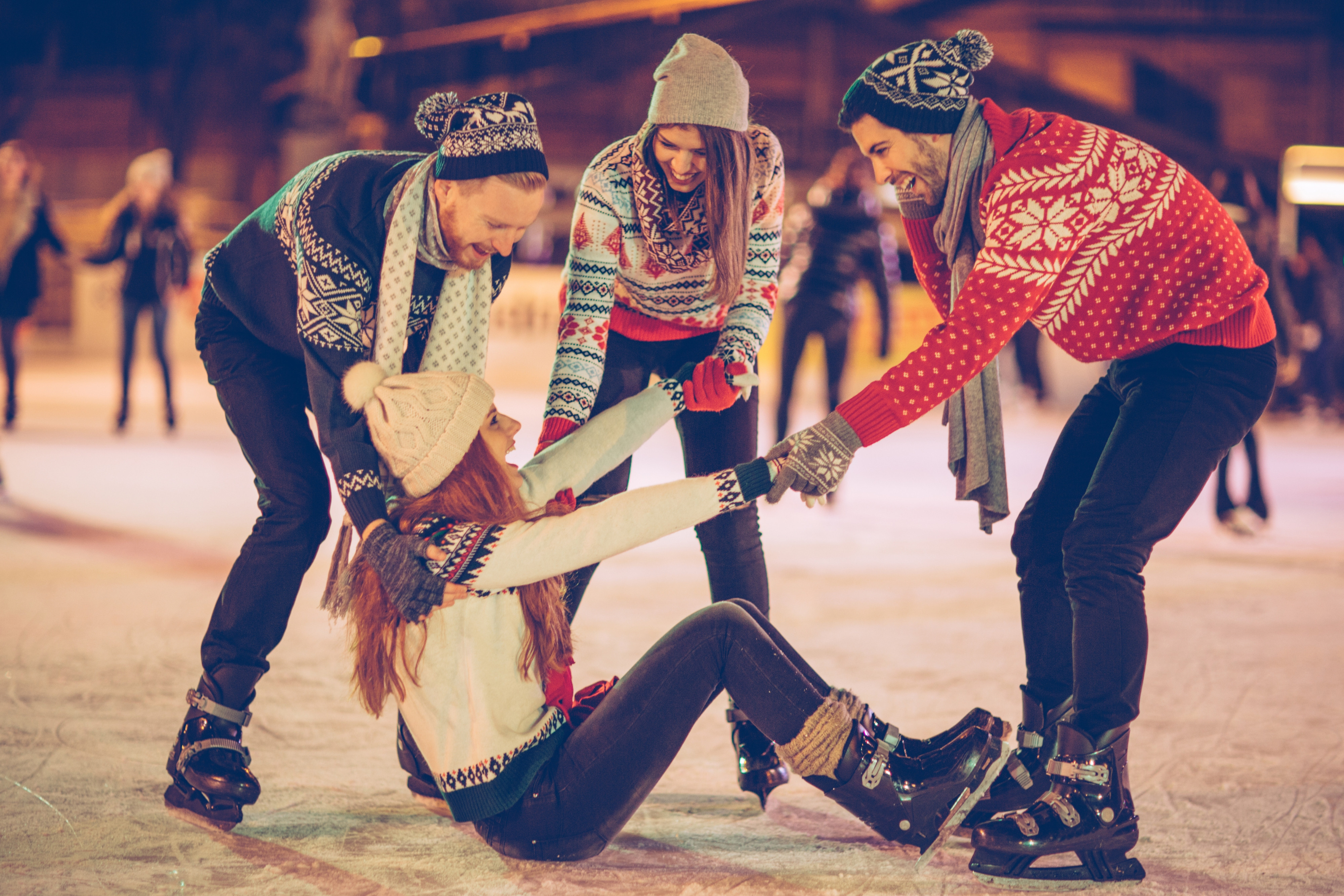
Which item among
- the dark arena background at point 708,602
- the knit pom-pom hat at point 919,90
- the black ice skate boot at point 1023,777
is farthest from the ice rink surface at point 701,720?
the knit pom-pom hat at point 919,90

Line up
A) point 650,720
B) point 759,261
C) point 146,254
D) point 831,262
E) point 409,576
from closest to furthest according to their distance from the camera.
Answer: point 409,576 < point 650,720 < point 759,261 < point 831,262 < point 146,254

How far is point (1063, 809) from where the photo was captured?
7.61 feet

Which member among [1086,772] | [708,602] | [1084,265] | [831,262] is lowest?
[708,602]

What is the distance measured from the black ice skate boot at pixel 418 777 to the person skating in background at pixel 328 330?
31 centimetres

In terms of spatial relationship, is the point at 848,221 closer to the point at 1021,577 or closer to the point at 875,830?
the point at 1021,577

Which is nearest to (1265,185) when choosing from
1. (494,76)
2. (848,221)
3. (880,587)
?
(494,76)

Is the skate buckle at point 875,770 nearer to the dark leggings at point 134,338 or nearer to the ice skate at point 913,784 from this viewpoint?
the ice skate at point 913,784

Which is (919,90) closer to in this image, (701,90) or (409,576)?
(701,90)

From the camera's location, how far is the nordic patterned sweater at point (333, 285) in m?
2.20

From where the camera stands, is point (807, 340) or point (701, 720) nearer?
point (701, 720)

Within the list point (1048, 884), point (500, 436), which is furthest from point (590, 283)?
point (1048, 884)

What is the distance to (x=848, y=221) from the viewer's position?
6598 millimetres

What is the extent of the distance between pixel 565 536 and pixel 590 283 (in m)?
0.82

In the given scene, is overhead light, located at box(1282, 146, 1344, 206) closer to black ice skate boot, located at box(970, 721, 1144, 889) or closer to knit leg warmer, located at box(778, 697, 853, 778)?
black ice skate boot, located at box(970, 721, 1144, 889)
